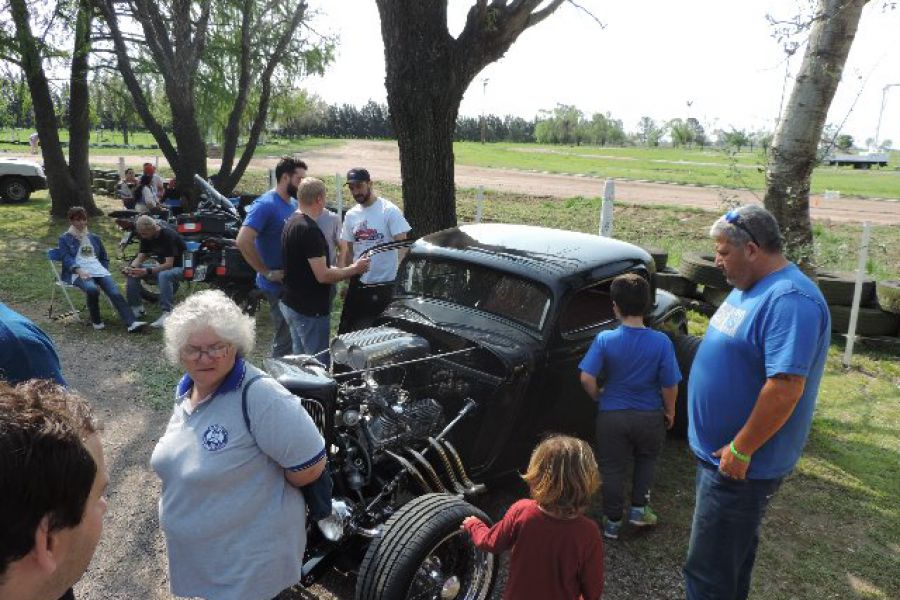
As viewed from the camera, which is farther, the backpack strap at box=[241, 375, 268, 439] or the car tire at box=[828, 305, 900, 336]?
the car tire at box=[828, 305, 900, 336]

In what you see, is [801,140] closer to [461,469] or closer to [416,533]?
[461,469]

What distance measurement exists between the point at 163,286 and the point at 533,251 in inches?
214

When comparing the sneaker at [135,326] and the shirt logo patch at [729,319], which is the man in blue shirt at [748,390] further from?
the sneaker at [135,326]

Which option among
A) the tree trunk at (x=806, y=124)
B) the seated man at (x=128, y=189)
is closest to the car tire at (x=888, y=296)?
the tree trunk at (x=806, y=124)

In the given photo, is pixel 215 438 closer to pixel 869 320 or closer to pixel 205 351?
pixel 205 351

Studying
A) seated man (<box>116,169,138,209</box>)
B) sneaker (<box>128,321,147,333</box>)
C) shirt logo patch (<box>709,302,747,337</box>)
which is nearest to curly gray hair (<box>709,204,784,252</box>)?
shirt logo patch (<box>709,302,747,337</box>)

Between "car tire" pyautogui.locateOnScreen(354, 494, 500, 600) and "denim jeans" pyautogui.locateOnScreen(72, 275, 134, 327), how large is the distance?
5.88 m

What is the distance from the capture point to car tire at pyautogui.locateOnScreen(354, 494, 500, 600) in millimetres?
2768

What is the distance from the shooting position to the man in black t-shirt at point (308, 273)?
15.1ft

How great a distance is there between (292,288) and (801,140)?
4524mm

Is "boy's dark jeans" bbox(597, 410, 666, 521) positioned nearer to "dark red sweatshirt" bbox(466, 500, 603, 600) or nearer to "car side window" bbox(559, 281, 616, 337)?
"car side window" bbox(559, 281, 616, 337)

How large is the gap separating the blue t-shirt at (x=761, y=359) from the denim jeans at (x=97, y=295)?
22.4 feet

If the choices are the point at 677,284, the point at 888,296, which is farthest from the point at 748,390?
the point at 677,284

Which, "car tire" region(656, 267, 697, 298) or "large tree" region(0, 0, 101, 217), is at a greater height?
"large tree" region(0, 0, 101, 217)
